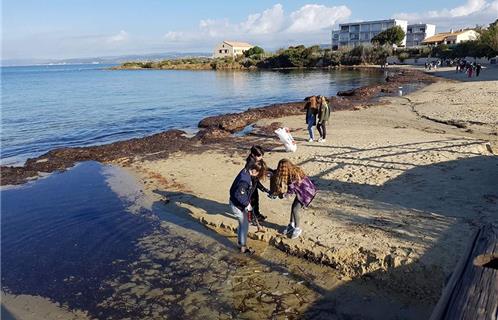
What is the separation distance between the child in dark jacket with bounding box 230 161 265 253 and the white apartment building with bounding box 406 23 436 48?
139m

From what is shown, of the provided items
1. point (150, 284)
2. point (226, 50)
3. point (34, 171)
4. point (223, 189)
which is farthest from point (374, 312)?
point (226, 50)

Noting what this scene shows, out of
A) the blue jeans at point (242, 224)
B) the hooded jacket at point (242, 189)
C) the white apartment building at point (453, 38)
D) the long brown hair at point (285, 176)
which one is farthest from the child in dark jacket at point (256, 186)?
the white apartment building at point (453, 38)

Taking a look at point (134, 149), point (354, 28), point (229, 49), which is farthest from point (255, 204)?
point (229, 49)

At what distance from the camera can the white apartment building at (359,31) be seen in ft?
427

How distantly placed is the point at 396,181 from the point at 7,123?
89.9 ft

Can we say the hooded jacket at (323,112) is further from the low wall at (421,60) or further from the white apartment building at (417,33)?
the white apartment building at (417,33)

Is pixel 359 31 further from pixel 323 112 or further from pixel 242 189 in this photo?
pixel 242 189

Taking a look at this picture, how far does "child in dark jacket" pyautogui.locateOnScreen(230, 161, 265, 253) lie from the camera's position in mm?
7168

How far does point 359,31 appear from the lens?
443 ft

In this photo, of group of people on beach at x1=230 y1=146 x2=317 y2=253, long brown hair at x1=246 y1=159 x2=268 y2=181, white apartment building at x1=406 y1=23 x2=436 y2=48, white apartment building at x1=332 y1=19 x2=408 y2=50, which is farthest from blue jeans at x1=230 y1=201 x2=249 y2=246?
white apartment building at x1=406 y1=23 x2=436 y2=48

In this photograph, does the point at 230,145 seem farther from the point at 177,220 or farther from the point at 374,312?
the point at 374,312

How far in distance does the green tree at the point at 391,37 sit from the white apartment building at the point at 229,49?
55664mm

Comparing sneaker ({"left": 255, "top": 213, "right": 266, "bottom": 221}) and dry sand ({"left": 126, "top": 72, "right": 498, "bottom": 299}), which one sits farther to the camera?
sneaker ({"left": 255, "top": 213, "right": 266, "bottom": 221})

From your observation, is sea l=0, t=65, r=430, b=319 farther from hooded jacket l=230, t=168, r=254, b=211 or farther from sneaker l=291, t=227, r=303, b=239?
hooded jacket l=230, t=168, r=254, b=211
